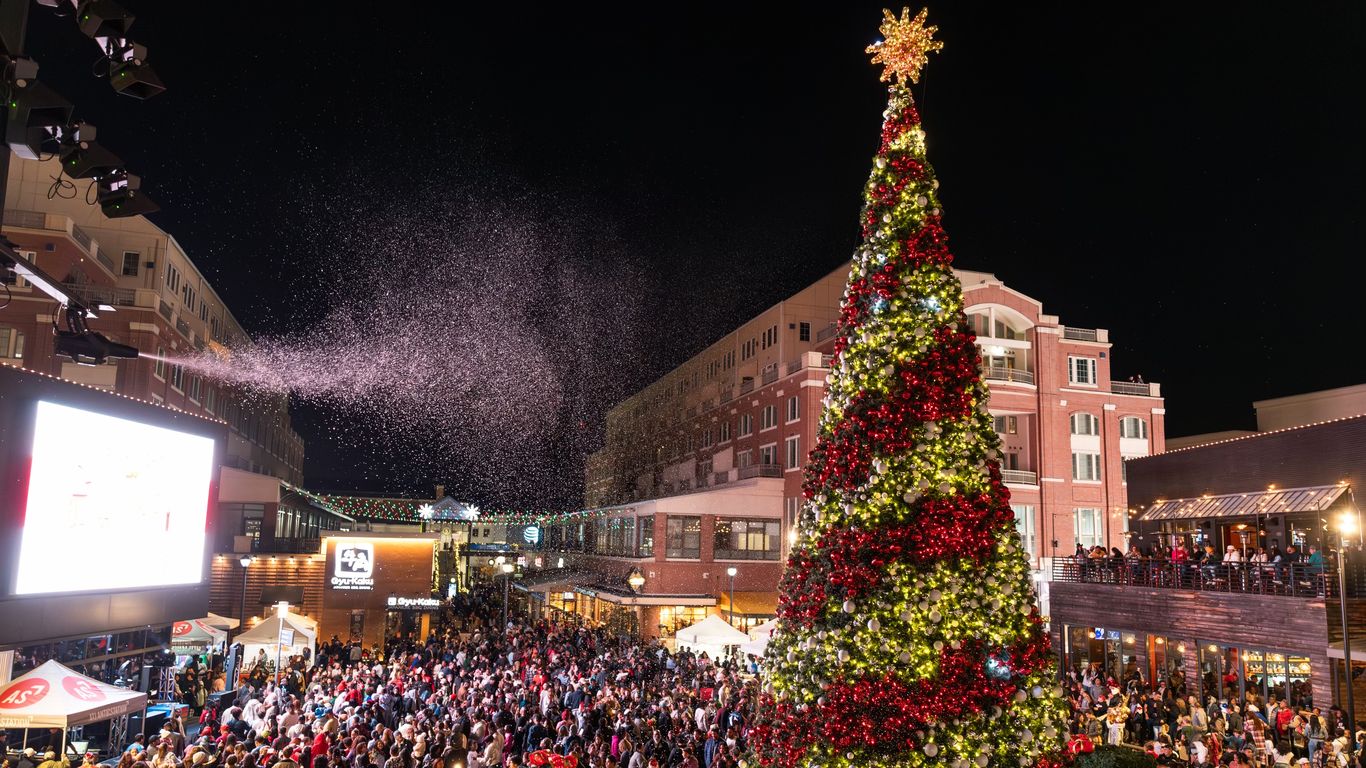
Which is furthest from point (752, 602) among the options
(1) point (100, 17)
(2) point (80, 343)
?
(1) point (100, 17)

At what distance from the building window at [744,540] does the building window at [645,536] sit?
3.16m

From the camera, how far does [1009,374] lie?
157 ft

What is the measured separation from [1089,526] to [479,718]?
39.2 metres

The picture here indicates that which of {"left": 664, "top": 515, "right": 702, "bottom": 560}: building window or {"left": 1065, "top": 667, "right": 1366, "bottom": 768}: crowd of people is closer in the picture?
{"left": 1065, "top": 667, "right": 1366, "bottom": 768}: crowd of people

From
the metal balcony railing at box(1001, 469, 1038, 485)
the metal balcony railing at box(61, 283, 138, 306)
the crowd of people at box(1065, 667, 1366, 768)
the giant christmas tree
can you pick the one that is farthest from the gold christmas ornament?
the metal balcony railing at box(61, 283, 138, 306)

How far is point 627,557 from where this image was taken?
4975 centimetres

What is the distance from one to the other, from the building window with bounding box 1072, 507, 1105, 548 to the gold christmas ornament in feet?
135

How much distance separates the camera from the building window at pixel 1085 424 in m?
49.1

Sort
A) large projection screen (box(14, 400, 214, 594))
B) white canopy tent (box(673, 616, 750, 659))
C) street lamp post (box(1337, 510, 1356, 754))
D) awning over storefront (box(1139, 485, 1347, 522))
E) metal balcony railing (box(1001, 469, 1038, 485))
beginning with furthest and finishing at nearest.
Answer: metal balcony railing (box(1001, 469, 1038, 485)), white canopy tent (box(673, 616, 750, 659)), awning over storefront (box(1139, 485, 1347, 522)), street lamp post (box(1337, 510, 1356, 754)), large projection screen (box(14, 400, 214, 594))

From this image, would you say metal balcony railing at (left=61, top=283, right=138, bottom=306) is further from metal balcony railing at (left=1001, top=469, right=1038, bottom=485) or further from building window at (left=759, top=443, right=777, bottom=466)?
metal balcony railing at (left=1001, top=469, right=1038, bottom=485)

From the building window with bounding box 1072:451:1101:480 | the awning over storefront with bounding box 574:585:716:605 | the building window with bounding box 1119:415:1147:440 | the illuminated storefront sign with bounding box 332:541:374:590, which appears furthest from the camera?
the building window with bounding box 1119:415:1147:440

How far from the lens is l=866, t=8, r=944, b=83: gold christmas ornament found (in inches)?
468

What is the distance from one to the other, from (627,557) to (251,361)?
45539mm

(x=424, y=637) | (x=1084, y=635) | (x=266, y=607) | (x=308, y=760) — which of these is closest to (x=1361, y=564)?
(x=1084, y=635)
